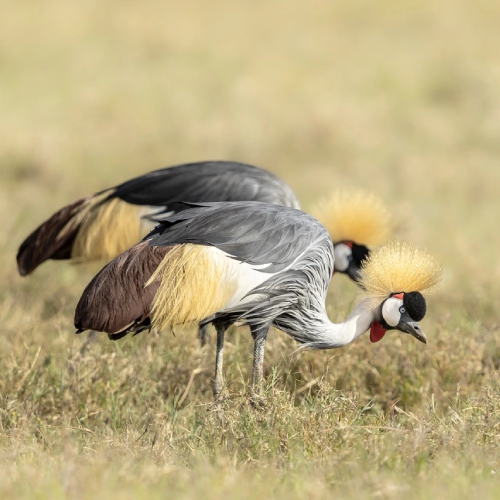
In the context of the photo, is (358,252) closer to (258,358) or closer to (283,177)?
(258,358)

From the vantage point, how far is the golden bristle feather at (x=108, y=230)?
14.4 feet

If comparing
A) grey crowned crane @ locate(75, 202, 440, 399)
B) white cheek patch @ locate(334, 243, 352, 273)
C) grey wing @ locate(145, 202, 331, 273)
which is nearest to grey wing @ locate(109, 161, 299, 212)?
white cheek patch @ locate(334, 243, 352, 273)

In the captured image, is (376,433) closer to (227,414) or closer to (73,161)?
(227,414)

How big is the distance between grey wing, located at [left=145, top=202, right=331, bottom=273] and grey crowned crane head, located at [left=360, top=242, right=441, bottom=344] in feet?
0.84

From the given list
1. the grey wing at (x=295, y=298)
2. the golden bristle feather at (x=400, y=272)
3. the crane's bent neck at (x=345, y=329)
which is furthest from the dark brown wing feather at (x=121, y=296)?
the golden bristle feather at (x=400, y=272)

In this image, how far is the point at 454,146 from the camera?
8.72 metres

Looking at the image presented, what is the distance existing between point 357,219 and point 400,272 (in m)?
1.17

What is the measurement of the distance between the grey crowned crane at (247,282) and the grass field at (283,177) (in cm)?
22

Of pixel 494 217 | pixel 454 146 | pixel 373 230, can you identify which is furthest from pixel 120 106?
pixel 373 230

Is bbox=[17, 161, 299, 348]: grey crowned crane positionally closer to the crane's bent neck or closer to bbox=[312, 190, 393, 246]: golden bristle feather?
bbox=[312, 190, 393, 246]: golden bristle feather

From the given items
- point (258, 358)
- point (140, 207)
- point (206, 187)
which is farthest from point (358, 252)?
point (258, 358)

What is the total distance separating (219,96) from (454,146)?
239cm

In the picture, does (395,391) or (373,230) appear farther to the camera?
(373,230)

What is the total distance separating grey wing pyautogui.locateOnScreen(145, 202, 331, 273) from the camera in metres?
3.23
